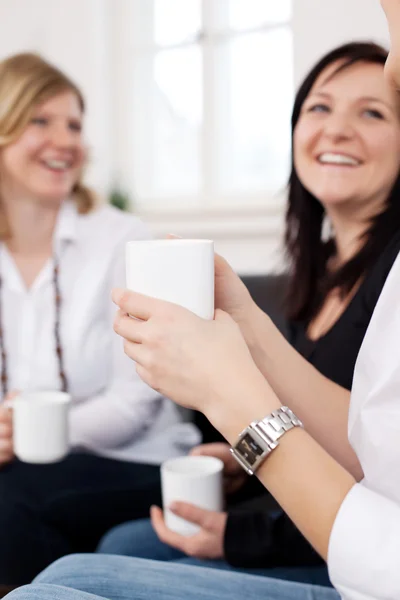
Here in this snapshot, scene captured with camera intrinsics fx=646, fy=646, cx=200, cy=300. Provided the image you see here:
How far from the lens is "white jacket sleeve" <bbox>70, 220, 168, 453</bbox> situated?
131 cm

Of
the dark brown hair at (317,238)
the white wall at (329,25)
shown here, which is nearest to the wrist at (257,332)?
the dark brown hair at (317,238)

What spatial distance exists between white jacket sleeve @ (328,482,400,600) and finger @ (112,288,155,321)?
0.79 feet

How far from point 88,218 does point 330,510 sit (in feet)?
3.70

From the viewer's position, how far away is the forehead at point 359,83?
1139mm

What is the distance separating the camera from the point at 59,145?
1495mm

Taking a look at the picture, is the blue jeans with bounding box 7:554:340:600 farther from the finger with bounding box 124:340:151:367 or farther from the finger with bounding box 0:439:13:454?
the finger with bounding box 0:439:13:454

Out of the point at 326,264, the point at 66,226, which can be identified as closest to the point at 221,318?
the point at 326,264

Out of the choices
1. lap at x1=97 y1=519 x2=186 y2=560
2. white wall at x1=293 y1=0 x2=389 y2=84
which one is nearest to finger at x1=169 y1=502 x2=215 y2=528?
lap at x1=97 y1=519 x2=186 y2=560

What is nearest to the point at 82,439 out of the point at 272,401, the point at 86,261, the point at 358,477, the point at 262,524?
the point at 86,261

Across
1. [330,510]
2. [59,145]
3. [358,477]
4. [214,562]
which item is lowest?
[214,562]

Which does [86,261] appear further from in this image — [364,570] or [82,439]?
[364,570]

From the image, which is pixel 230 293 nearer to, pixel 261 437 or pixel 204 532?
pixel 261 437

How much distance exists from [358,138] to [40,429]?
76cm

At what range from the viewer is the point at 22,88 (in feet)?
4.75
